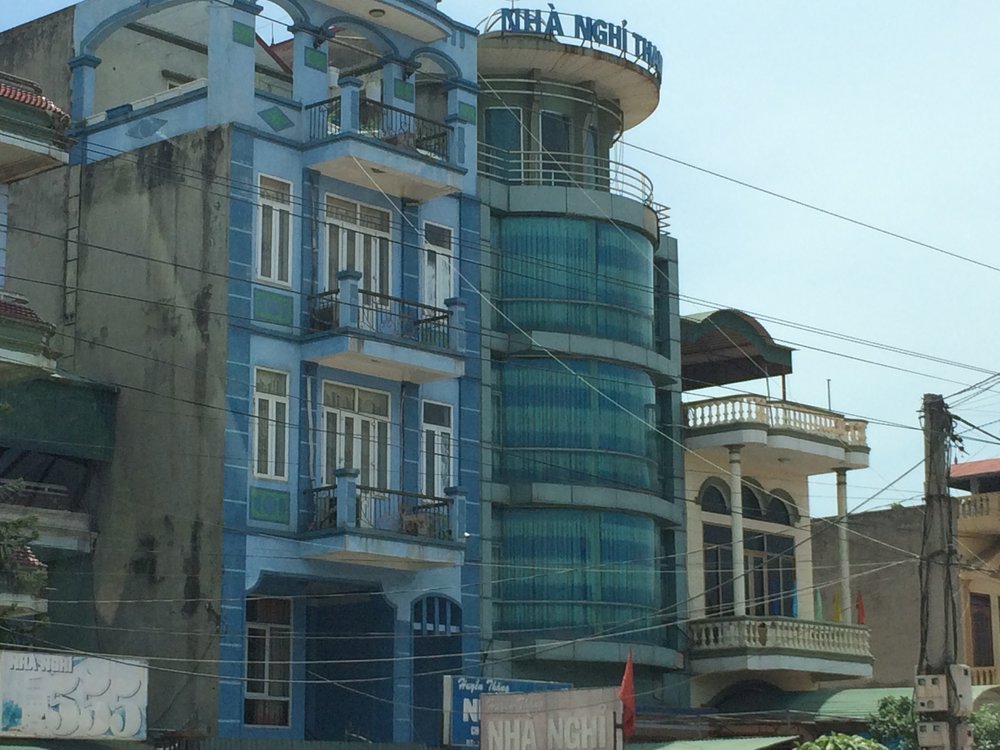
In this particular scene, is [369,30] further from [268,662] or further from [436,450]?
[268,662]

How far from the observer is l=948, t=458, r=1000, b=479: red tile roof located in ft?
176

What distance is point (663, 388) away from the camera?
4497 cm

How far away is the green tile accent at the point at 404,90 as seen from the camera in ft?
133

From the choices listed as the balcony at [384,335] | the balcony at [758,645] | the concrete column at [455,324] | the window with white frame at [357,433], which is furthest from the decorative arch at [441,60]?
the balcony at [758,645]

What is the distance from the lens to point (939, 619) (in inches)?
1147

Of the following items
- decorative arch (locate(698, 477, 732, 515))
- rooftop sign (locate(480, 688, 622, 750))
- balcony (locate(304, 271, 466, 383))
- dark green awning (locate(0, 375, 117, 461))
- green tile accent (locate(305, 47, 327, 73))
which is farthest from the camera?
decorative arch (locate(698, 477, 732, 515))

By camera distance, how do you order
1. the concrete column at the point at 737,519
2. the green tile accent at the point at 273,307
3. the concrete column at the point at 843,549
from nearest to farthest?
the green tile accent at the point at 273,307 < the concrete column at the point at 737,519 < the concrete column at the point at 843,549

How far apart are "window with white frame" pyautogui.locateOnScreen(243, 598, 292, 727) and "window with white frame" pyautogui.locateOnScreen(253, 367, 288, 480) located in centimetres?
265

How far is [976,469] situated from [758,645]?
1322 centimetres

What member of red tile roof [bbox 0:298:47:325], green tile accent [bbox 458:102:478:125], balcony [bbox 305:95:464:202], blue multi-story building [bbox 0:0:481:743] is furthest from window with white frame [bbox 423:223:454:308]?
red tile roof [bbox 0:298:47:325]

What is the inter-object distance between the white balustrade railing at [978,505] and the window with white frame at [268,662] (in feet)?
69.0

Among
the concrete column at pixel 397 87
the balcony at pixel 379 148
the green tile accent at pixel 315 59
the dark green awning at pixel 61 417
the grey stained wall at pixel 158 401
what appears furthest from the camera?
the concrete column at pixel 397 87

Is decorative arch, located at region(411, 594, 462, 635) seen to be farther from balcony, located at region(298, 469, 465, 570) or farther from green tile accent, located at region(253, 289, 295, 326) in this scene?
green tile accent, located at region(253, 289, 295, 326)

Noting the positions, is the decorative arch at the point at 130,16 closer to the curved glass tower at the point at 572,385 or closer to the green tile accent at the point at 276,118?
the green tile accent at the point at 276,118
